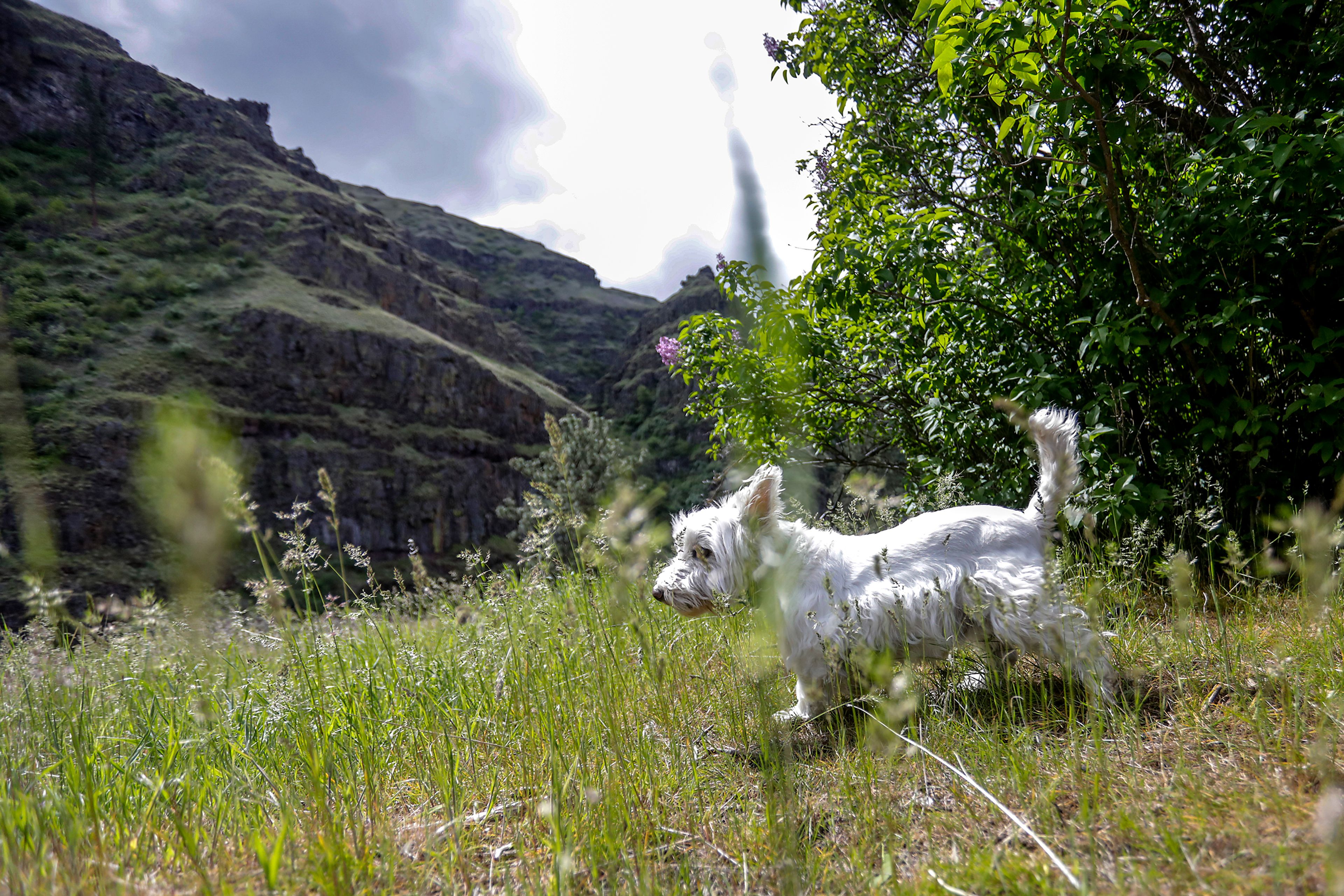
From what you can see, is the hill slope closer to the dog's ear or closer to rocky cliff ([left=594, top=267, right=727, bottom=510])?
rocky cliff ([left=594, top=267, right=727, bottom=510])

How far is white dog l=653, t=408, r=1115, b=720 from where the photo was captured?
8.11ft

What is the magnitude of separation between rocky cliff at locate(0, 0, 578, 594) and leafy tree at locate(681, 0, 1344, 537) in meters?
50.9

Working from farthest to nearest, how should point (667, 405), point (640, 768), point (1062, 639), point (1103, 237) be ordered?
point (667, 405) → point (1103, 237) → point (1062, 639) → point (640, 768)

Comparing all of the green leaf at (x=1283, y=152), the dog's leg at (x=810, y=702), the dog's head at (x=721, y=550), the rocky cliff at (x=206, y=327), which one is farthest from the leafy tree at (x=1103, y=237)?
the rocky cliff at (x=206, y=327)

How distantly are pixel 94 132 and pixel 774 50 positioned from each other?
118404 mm

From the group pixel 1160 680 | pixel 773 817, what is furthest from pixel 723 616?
pixel 1160 680

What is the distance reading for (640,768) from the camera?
2072mm

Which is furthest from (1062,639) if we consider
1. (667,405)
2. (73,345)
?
(73,345)

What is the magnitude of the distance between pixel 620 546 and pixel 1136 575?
248cm

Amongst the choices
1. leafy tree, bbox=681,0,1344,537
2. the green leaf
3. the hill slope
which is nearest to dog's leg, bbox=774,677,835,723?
leafy tree, bbox=681,0,1344,537

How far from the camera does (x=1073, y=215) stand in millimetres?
3977

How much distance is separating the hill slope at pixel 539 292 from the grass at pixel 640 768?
110 m

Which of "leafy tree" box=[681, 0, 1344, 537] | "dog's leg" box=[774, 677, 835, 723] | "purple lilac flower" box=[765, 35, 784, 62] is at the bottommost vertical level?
"dog's leg" box=[774, 677, 835, 723]

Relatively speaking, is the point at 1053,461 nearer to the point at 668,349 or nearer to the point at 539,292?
the point at 668,349
